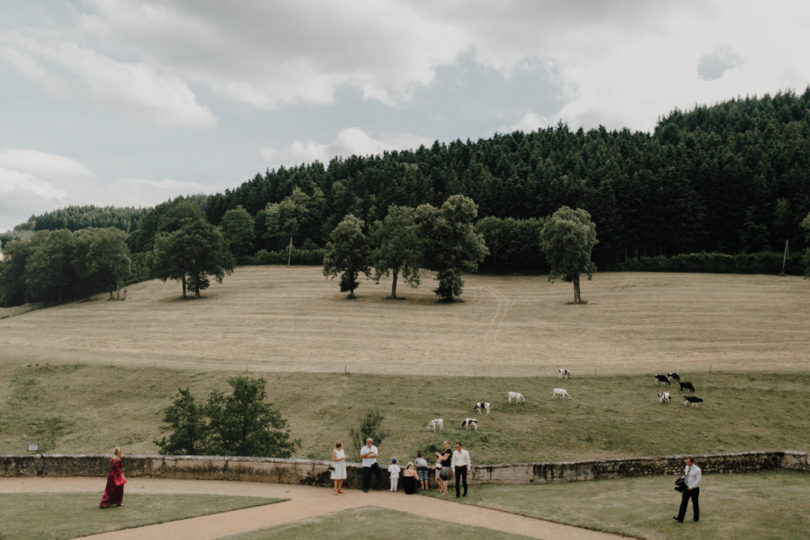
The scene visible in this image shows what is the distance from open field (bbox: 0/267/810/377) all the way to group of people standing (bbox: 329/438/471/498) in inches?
1020

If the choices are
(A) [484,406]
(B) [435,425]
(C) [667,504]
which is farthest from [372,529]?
(A) [484,406]

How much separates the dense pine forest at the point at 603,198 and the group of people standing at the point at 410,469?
98.2 metres

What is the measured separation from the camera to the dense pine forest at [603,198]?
115 m

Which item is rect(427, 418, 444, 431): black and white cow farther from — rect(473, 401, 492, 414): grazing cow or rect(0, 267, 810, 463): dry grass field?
rect(473, 401, 492, 414): grazing cow

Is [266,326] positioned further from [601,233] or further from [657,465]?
[601,233]

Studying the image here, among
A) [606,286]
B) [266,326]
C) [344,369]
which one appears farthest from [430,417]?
[606,286]

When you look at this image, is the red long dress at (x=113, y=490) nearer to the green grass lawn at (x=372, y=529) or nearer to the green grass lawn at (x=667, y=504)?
the green grass lawn at (x=372, y=529)

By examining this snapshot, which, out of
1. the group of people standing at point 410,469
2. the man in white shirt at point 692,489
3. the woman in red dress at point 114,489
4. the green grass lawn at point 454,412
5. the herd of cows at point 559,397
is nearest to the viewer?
the man in white shirt at point 692,489

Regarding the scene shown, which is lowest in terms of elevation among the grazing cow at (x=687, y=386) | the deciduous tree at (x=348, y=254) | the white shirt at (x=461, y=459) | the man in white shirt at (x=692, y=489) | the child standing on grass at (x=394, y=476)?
the grazing cow at (x=687, y=386)

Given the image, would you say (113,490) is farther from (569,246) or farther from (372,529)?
(569,246)

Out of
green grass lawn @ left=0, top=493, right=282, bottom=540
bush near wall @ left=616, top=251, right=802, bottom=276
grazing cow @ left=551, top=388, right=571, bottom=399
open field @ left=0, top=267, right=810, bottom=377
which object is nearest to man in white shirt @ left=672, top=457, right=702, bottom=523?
green grass lawn @ left=0, top=493, right=282, bottom=540

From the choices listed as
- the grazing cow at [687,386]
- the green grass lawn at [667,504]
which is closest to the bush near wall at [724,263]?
the grazing cow at [687,386]

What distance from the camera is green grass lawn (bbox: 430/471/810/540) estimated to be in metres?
14.3

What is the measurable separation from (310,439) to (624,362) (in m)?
30.5
